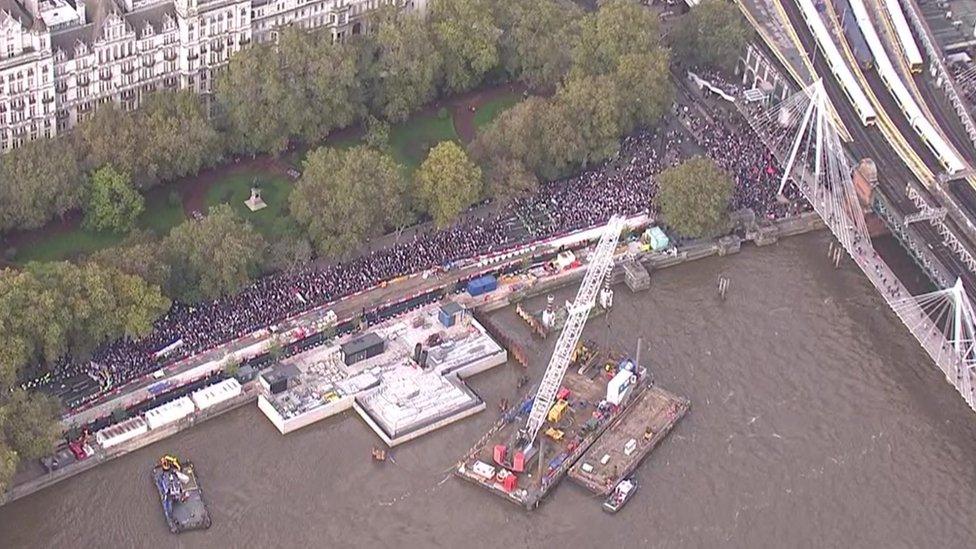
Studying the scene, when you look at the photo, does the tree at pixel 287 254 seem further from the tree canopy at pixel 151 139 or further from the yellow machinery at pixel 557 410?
the yellow machinery at pixel 557 410

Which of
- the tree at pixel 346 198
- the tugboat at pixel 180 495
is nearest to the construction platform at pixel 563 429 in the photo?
the tugboat at pixel 180 495

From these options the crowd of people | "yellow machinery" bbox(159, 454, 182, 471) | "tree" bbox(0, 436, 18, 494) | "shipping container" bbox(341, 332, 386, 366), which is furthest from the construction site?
"tree" bbox(0, 436, 18, 494)

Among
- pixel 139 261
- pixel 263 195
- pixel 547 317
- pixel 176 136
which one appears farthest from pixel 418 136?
pixel 139 261

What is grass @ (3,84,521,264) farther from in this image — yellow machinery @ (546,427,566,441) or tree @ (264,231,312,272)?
yellow machinery @ (546,427,566,441)

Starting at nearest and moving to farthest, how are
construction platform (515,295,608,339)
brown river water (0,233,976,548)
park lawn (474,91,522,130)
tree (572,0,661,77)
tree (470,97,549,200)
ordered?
brown river water (0,233,976,548) < construction platform (515,295,608,339) < tree (470,97,549,200) < tree (572,0,661,77) < park lawn (474,91,522,130)

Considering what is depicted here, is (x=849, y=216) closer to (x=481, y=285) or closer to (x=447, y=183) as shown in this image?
(x=481, y=285)

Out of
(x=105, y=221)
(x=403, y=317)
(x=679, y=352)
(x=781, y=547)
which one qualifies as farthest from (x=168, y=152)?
(x=781, y=547)
